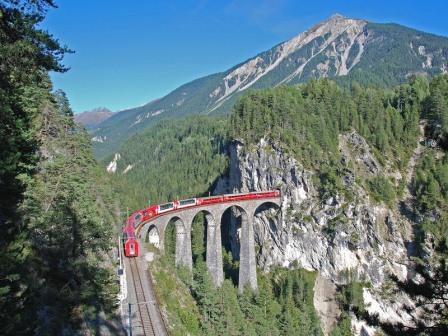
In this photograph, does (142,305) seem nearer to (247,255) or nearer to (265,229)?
(247,255)

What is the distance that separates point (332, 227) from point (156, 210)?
30.3m

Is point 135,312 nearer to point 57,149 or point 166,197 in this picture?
point 57,149

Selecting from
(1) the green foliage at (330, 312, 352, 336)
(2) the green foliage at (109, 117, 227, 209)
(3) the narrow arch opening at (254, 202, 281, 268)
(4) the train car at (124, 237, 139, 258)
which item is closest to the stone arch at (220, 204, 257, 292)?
(3) the narrow arch opening at (254, 202, 281, 268)

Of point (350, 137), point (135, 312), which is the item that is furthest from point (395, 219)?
point (135, 312)

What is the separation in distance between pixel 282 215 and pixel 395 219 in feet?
62.0

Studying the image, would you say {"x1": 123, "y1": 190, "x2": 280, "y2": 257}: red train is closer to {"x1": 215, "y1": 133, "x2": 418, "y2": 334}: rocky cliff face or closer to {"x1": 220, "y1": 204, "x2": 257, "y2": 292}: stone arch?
{"x1": 220, "y1": 204, "x2": 257, "y2": 292}: stone arch

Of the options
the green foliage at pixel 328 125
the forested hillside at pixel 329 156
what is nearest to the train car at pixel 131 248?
the forested hillside at pixel 329 156

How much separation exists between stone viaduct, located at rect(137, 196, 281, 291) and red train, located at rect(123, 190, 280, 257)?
644mm

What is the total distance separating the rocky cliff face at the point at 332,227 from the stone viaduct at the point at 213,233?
4.48 metres

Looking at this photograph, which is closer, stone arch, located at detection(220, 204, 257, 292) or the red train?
the red train

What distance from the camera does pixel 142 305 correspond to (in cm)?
3534

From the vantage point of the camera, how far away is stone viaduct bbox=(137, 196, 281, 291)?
57.7m

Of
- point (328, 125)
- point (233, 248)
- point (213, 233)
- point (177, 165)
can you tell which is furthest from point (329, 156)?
point (177, 165)

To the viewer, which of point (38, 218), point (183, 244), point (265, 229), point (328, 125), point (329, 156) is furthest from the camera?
point (328, 125)
